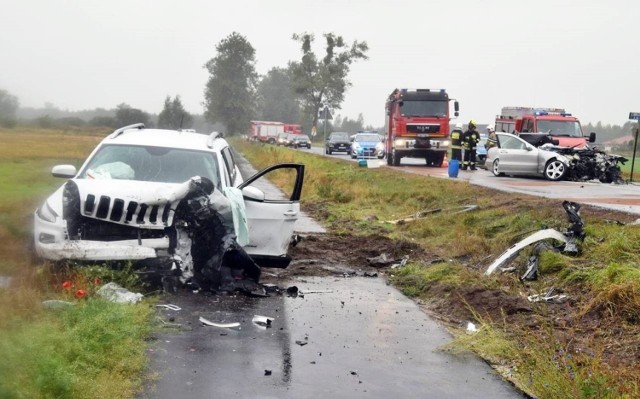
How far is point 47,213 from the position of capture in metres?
8.71

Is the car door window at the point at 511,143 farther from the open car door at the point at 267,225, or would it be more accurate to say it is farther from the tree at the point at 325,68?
the tree at the point at 325,68

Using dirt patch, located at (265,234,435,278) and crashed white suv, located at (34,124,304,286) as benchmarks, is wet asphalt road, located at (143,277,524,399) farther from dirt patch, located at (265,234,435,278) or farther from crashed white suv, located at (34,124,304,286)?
dirt patch, located at (265,234,435,278)

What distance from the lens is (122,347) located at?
640cm

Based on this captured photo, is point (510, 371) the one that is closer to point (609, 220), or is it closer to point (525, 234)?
point (525, 234)

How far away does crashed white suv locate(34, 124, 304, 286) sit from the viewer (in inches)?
339

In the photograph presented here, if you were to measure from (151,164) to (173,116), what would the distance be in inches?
25.5

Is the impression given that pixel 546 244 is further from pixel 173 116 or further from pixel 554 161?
pixel 554 161

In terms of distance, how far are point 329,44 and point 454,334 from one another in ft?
342

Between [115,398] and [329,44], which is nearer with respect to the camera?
[115,398]

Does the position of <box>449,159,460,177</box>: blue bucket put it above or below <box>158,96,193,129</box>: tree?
below

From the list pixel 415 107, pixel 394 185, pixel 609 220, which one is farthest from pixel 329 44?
pixel 609 220

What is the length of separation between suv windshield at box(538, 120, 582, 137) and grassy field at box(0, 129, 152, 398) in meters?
26.2

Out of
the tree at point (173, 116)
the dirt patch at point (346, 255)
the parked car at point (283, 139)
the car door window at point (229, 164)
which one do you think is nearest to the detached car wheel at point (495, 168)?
the dirt patch at point (346, 255)

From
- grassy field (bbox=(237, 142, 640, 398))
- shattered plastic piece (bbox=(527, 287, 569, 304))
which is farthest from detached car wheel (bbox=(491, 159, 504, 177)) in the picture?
shattered plastic piece (bbox=(527, 287, 569, 304))
